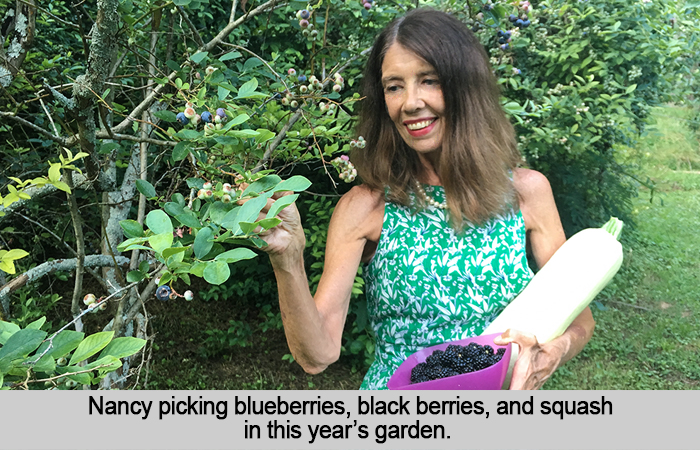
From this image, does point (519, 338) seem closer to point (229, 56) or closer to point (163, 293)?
point (163, 293)

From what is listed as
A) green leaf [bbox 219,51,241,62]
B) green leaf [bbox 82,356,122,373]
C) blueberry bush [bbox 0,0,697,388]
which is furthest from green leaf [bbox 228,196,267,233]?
green leaf [bbox 219,51,241,62]

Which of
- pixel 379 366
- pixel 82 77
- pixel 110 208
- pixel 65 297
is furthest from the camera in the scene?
pixel 65 297

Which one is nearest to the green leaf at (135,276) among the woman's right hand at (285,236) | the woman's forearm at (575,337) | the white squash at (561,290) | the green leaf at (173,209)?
the green leaf at (173,209)

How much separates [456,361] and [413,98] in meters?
0.61

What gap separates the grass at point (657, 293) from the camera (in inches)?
124

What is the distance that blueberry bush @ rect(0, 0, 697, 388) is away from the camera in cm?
80

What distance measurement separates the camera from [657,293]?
137 inches

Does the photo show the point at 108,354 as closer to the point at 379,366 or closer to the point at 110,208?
the point at 379,366

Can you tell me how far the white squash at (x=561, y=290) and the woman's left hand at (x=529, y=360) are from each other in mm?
43

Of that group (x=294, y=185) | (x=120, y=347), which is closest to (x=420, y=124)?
(x=294, y=185)

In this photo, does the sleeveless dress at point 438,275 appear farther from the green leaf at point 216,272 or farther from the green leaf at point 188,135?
the green leaf at point 216,272
